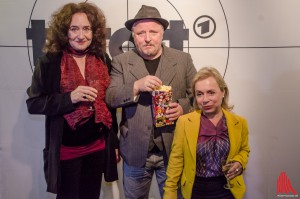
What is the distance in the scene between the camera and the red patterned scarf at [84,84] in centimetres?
167

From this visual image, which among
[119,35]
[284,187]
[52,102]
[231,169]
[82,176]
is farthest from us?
[284,187]

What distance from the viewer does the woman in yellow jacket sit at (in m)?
1.59

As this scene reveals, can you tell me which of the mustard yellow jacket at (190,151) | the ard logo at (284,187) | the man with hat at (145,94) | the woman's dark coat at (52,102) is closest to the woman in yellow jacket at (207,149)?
the mustard yellow jacket at (190,151)

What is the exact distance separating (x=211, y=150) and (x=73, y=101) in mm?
763

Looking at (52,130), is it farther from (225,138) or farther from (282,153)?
(282,153)

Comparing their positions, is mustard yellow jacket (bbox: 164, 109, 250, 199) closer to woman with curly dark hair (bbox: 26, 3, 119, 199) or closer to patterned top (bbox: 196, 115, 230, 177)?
patterned top (bbox: 196, 115, 230, 177)

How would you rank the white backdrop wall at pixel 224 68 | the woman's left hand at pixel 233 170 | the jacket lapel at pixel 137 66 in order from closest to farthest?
the woman's left hand at pixel 233 170 < the jacket lapel at pixel 137 66 < the white backdrop wall at pixel 224 68

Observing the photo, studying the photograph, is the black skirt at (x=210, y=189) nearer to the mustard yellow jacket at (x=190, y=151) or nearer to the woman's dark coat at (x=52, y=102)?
the mustard yellow jacket at (x=190, y=151)

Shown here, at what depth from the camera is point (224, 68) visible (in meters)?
2.31

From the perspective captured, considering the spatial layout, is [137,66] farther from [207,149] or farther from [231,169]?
[231,169]

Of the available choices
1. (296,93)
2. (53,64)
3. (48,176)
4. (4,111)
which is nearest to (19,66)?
(4,111)

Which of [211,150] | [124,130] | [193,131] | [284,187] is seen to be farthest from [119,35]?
[284,187]

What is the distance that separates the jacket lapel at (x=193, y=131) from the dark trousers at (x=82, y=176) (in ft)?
1.78

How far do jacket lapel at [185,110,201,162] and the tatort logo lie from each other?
794 mm
